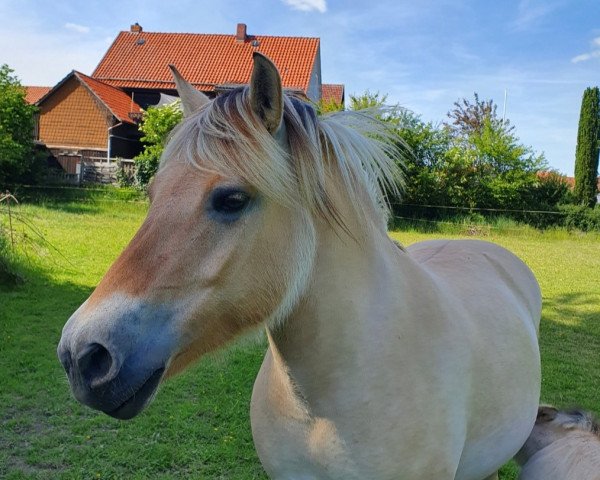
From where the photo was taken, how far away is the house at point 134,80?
26109mm

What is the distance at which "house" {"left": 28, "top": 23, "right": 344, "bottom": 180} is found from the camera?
2611 centimetres

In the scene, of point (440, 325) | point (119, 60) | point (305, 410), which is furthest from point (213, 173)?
point (119, 60)

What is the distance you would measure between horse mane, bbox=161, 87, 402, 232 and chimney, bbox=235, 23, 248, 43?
98.5ft

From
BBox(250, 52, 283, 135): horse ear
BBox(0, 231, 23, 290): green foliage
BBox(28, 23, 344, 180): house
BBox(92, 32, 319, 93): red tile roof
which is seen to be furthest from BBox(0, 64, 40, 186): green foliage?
BBox(250, 52, 283, 135): horse ear

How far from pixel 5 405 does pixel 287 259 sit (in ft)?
12.3

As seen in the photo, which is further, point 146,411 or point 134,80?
point 134,80

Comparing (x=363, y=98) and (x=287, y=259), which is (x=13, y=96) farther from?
(x=287, y=259)

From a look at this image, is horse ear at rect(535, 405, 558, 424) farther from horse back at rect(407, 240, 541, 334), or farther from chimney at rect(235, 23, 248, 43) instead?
chimney at rect(235, 23, 248, 43)

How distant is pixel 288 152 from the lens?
135 cm

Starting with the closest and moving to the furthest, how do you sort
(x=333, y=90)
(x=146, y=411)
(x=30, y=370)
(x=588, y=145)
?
(x=146, y=411)
(x=30, y=370)
(x=588, y=145)
(x=333, y=90)

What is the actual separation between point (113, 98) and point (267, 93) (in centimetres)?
2812

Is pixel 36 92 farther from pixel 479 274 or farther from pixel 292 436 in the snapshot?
pixel 292 436

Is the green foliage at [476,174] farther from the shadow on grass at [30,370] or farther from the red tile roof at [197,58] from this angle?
the shadow on grass at [30,370]

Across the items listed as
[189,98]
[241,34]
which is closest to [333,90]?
[241,34]
